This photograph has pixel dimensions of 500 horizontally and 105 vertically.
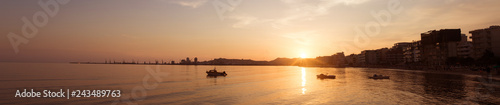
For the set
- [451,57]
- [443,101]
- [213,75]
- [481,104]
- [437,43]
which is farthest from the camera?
[437,43]

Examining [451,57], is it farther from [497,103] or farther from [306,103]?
[306,103]

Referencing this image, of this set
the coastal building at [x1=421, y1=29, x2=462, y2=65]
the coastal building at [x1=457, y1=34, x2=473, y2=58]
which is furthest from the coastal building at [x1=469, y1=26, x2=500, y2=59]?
the coastal building at [x1=421, y1=29, x2=462, y2=65]

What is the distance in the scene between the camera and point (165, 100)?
36.3 metres

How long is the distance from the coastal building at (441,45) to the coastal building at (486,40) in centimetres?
1559

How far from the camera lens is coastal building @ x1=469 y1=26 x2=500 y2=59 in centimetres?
11506

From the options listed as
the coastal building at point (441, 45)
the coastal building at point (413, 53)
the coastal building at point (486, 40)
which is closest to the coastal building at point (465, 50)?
the coastal building at point (441, 45)

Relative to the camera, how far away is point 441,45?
142125 mm

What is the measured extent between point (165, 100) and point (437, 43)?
507 ft

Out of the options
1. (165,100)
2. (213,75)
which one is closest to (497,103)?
(165,100)

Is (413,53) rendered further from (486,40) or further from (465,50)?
(486,40)

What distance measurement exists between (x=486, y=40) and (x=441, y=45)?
24298 mm

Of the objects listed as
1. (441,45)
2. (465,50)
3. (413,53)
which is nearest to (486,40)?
(465,50)

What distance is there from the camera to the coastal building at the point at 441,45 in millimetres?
138875

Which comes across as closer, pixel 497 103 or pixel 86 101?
pixel 497 103
